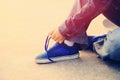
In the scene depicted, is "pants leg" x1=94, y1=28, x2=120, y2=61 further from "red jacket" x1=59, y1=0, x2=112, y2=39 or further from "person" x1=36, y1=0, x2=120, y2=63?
"red jacket" x1=59, y1=0, x2=112, y2=39

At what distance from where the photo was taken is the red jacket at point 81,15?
3.70 feet

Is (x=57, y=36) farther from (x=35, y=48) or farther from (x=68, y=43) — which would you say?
(x=35, y=48)

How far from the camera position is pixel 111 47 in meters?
1.21

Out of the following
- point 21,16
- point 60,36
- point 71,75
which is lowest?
point 71,75

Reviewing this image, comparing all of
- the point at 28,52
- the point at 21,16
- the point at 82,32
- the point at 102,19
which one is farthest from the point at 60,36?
the point at 21,16

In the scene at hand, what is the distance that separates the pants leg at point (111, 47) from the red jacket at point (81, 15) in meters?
0.10

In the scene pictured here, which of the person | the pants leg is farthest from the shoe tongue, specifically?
the pants leg

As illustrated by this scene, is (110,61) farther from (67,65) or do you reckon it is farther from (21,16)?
(21,16)

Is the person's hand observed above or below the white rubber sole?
above

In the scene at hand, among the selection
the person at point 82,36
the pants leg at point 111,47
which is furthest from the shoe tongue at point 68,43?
the pants leg at point 111,47

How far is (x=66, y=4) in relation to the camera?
6.85 ft

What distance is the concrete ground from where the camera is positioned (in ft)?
3.93

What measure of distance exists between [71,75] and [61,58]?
0.15 meters

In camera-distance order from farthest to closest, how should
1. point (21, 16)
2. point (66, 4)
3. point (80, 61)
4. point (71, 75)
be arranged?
1. point (66, 4)
2. point (21, 16)
3. point (80, 61)
4. point (71, 75)
